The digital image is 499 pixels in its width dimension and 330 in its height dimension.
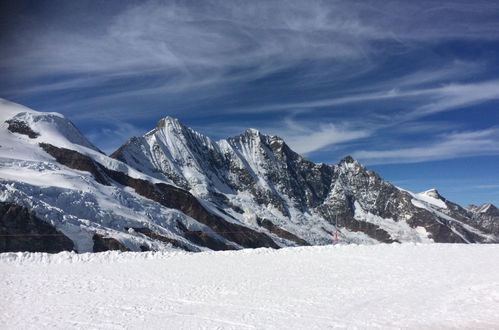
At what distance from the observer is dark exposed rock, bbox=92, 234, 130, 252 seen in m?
69.2

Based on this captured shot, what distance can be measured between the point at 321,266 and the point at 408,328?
11392mm

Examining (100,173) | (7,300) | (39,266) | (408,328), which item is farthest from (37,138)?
(408,328)

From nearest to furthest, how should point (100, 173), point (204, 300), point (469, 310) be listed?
point (469, 310) < point (204, 300) < point (100, 173)

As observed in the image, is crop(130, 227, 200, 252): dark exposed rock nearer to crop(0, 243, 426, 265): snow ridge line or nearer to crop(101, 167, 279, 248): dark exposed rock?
crop(101, 167, 279, 248): dark exposed rock

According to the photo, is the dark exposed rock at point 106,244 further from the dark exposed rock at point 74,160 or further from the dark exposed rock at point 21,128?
the dark exposed rock at point 21,128

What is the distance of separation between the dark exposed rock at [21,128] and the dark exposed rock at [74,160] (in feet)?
25.5

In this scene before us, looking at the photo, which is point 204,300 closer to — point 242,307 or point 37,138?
point 242,307

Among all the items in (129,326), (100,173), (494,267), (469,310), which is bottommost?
(129,326)

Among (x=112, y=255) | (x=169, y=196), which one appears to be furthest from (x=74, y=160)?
(x=112, y=255)

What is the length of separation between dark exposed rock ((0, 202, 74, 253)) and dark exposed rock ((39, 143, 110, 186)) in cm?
4765

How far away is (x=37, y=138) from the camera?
411 feet

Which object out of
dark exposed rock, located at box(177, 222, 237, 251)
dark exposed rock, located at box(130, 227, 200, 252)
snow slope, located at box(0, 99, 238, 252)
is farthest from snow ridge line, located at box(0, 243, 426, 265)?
dark exposed rock, located at box(177, 222, 237, 251)

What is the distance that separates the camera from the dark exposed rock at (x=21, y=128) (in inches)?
4929

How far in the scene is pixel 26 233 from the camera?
66.2 meters
